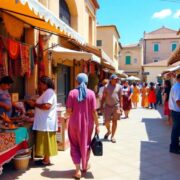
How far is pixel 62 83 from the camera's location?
10812mm

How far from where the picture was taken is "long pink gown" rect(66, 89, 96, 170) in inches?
185

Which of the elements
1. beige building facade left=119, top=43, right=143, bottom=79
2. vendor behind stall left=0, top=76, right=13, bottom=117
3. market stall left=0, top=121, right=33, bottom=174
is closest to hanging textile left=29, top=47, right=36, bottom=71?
vendor behind stall left=0, top=76, right=13, bottom=117

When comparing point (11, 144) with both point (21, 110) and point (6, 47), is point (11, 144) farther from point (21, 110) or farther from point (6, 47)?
point (6, 47)

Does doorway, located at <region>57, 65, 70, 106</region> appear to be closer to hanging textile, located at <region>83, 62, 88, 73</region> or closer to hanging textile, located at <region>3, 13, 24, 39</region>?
hanging textile, located at <region>83, 62, 88, 73</region>

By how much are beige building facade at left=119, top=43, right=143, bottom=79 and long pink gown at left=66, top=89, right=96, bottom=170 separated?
46036mm

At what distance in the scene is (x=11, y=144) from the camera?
462 cm

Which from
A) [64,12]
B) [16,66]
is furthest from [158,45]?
[16,66]

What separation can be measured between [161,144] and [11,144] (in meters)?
4.03

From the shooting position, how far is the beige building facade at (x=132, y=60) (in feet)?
164

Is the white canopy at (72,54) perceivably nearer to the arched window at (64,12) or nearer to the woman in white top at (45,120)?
the woman in white top at (45,120)

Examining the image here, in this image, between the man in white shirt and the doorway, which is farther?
the doorway

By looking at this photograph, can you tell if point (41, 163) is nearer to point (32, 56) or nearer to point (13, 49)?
point (13, 49)

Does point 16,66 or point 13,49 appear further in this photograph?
point 16,66

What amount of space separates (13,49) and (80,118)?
2060 millimetres
